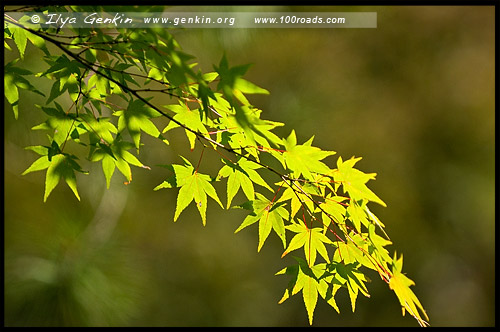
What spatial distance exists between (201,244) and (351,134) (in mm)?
1312

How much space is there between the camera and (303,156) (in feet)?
2.12

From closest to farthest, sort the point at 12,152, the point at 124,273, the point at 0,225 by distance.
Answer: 1. the point at 0,225
2. the point at 124,273
3. the point at 12,152

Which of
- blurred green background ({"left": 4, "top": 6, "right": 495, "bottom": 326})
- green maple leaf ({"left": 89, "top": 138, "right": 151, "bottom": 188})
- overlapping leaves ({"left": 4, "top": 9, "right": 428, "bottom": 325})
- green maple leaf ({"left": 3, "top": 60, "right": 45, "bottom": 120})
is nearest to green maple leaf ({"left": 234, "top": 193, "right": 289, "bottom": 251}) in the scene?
overlapping leaves ({"left": 4, "top": 9, "right": 428, "bottom": 325})

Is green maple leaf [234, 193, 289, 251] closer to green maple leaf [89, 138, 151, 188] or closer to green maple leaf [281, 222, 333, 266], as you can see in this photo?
green maple leaf [281, 222, 333, 266]

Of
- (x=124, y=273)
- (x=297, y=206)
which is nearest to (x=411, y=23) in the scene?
(x=124, y=273)

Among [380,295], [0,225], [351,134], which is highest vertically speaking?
[351,134]

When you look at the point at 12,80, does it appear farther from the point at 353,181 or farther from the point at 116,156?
the point at 353,181

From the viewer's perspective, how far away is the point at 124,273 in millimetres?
2387

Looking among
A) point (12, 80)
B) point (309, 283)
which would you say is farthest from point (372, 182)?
point (12, 80)

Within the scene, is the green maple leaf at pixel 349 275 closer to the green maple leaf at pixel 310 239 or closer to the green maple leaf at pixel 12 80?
the green maple leaf at pixel 310 239

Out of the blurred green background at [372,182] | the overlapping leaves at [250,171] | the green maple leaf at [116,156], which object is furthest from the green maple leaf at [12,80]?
the blurred green background at [372,182]

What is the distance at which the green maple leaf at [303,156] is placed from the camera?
0.64 metres

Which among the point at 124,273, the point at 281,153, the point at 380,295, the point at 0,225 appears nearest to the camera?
the point at 281,153
